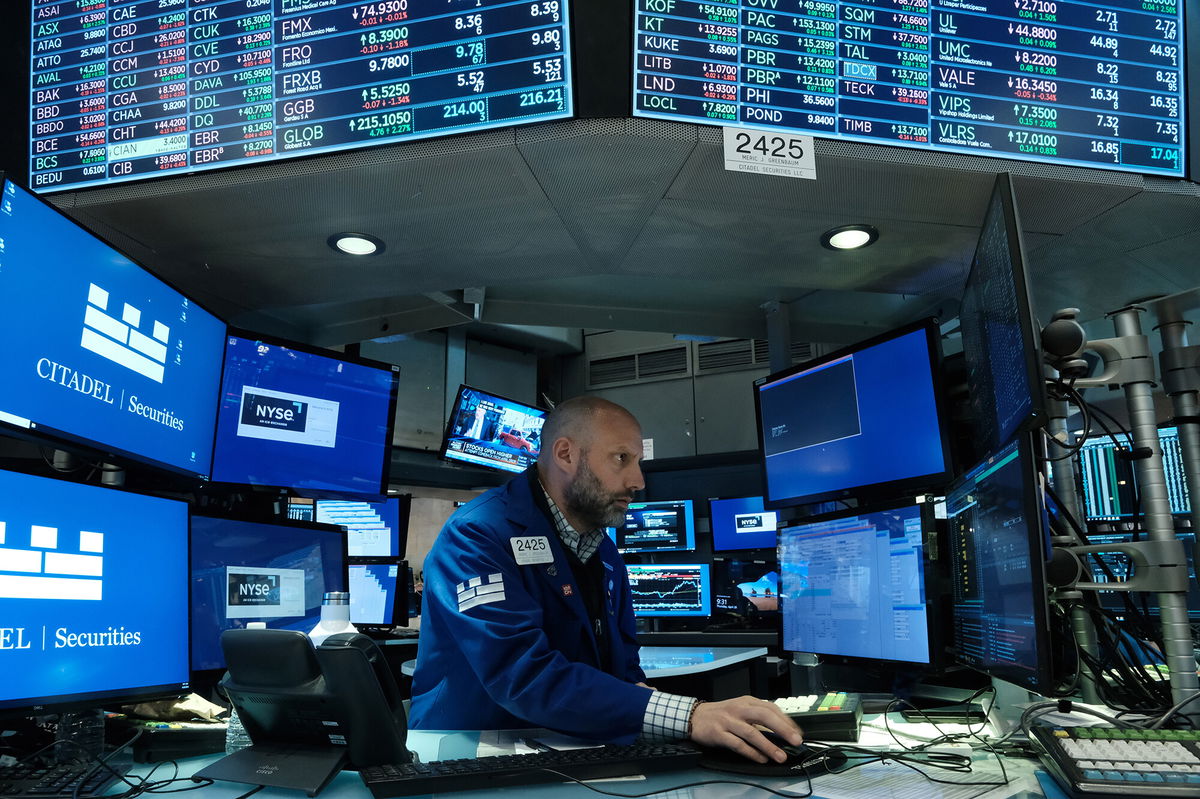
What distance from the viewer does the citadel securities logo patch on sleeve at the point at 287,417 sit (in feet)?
7.41

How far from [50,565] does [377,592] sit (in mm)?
2335

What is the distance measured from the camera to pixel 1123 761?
1.02m

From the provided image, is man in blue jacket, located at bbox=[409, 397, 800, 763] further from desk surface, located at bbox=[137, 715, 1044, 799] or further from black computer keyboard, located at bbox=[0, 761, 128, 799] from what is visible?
black computer keyboard, located at bbox=[0, 761, 128, 799]

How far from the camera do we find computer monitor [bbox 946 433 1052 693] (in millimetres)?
1187

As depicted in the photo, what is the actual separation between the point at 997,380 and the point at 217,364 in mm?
1615

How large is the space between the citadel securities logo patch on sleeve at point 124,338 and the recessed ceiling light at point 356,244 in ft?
3.08

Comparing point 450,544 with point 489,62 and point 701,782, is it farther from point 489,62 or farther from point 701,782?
point 489,62

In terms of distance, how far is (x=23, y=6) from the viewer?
2.49 m

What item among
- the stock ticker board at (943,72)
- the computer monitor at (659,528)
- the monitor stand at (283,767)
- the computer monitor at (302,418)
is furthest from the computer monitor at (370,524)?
the computer monitor at (659,528)

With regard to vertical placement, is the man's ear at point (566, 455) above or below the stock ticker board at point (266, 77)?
below

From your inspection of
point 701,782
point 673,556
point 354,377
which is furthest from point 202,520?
point 673,556

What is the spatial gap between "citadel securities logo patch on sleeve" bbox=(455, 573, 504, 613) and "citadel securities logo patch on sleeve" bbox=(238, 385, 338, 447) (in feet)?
3.11

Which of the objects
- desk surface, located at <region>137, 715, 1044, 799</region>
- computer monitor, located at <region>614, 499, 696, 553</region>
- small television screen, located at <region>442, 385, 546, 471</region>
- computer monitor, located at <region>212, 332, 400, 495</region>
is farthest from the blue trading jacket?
computer monitor, located at <region>614, 499, 696, 553</region>

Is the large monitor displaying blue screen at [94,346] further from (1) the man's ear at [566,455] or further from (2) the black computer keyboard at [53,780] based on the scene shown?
(1) the man's ear at [566,455]
